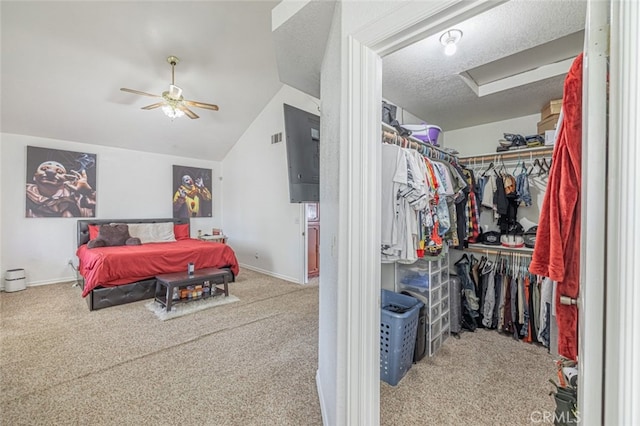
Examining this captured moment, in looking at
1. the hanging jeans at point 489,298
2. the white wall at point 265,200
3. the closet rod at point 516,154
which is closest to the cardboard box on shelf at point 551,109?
the closet rod at point 516,154

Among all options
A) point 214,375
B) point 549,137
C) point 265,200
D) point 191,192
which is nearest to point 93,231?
point 191,192

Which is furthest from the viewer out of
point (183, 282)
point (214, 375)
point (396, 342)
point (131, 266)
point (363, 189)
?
point (131, 266)

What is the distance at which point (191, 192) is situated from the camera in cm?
604

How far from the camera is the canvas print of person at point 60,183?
4.33 m

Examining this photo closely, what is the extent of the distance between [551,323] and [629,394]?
228 cm

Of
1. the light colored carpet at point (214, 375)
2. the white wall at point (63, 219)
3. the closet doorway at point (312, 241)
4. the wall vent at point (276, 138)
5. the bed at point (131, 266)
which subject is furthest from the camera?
the wall vent at point (276, 138)

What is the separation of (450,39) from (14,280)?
6.14 metres

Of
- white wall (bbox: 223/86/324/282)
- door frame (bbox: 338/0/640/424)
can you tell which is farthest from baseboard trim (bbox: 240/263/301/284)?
door frame (bbox: 338/0/640/424)

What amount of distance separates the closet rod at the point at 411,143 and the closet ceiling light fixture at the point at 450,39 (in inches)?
22.8

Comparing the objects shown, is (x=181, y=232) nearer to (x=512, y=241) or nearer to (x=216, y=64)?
(x=216, y=64)

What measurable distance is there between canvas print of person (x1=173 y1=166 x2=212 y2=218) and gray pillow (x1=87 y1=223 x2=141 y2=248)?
1176mm

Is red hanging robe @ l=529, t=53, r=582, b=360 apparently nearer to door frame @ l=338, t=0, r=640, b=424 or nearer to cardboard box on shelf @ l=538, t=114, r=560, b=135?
door frame @ l=338, t=0, r=640, b=424

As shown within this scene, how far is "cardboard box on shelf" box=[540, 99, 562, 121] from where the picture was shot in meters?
2.50

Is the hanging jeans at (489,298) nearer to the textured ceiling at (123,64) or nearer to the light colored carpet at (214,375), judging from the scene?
the light colored carpet at (214,375)
